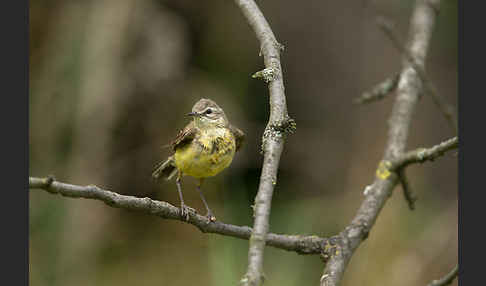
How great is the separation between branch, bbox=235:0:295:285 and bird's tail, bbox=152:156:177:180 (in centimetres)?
217

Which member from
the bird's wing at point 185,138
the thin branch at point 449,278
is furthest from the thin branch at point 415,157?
the bird's wing at point 185,138

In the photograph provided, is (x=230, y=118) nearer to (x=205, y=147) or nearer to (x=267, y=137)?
(x=205, y=147)

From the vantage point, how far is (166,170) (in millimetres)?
5207

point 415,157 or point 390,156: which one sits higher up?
point 390,156

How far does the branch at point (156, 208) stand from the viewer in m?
2.53

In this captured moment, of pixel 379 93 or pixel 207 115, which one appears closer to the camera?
pixel 207 115

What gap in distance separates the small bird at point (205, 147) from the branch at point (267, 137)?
1.68 metres

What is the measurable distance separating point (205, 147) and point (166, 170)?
69cm

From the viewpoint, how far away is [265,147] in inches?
101

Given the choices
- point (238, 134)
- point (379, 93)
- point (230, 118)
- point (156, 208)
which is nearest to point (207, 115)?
point (238, 134)

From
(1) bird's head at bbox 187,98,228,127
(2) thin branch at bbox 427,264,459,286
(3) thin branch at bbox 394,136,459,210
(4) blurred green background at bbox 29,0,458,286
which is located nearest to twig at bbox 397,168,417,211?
(3) thin branch at bbox 394,136,459,210

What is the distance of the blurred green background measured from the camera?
6426 millimetres

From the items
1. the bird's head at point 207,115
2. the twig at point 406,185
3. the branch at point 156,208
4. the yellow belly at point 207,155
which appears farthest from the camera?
the bird's head at point 207,115

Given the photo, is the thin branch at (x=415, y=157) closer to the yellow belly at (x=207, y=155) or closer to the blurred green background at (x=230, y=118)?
the yellow belly at (x=207, y=155)
